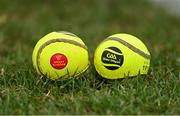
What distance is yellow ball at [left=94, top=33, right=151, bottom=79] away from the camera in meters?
3.82

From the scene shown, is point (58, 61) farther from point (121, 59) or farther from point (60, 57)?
point (121, 59)

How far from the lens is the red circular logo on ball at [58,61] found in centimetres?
375

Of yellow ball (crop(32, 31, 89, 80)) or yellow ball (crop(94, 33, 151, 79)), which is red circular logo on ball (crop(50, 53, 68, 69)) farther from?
yellow ball (crop(94, 33, 151, 79))

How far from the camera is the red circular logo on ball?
12.3ft

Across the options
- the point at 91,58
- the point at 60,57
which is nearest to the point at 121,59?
→ the point at 60,57

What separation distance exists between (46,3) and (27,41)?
6.99 ft

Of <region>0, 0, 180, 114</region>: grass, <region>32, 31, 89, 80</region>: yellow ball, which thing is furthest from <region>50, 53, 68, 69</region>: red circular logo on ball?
<region>0, 0, 180, 114</region>: grass

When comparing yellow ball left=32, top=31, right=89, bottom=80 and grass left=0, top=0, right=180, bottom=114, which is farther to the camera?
yellow ball left=32, top=31, right=89, bottom=80

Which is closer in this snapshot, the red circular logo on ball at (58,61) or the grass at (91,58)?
the grass at (91,58)

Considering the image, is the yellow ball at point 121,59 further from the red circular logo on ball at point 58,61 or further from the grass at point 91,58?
the red circular logo on ball at point 58,61

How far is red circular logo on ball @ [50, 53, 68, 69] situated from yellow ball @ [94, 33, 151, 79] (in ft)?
1.00

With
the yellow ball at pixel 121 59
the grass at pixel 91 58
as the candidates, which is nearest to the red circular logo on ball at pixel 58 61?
the grass at pixel 91 58

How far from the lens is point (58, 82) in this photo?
12.7ft

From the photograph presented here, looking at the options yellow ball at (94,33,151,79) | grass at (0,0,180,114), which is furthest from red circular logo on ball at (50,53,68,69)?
yellow ball at (94,33,151,79)
